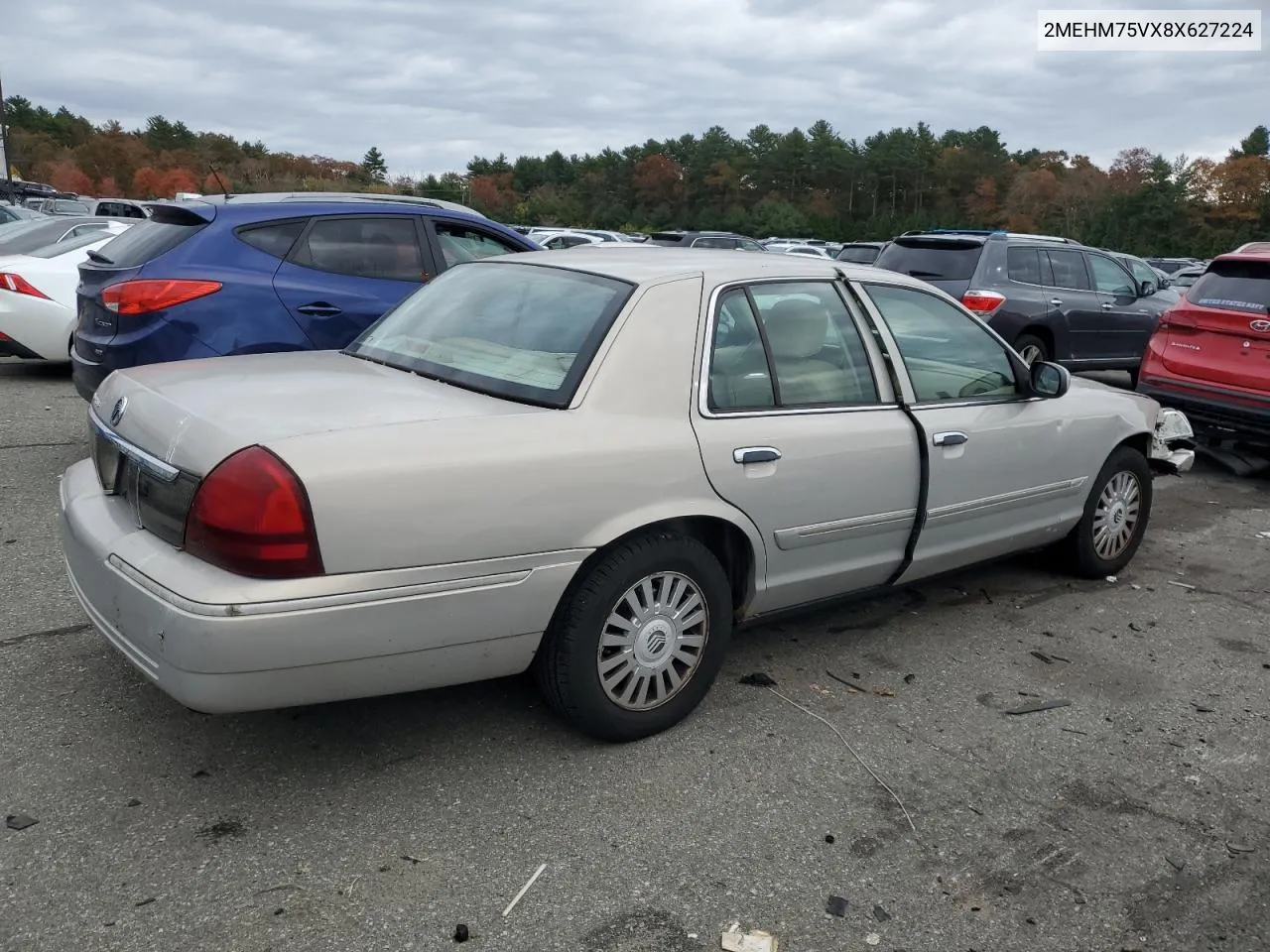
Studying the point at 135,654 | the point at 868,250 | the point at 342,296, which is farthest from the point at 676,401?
the point at 868,250

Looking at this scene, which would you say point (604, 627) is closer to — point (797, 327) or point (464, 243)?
point (797, 327)

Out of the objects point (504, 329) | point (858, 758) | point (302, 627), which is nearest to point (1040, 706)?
point (858, 758)

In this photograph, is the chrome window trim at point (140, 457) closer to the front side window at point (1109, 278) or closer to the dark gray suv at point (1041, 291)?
the dark gray suv at point (1041, 291)

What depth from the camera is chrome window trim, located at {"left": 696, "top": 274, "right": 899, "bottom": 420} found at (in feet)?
11.5

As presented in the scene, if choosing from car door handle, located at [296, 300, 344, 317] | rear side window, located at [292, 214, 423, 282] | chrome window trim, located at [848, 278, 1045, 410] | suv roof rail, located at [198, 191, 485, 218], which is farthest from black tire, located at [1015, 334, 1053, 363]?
car door handle, located at [296, 300, 344, 317]

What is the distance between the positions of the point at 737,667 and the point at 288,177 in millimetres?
71168

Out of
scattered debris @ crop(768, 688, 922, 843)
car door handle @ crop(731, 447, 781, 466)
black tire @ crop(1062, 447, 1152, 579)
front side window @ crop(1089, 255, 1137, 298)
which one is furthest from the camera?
front side window @ crop(1089, 255, 1137, 298)

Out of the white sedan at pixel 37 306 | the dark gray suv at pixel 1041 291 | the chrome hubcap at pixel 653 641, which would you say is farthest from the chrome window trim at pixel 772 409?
the white sedan at pixel 37 306

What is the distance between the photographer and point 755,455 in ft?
11.6

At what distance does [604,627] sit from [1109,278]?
10289 millimetres

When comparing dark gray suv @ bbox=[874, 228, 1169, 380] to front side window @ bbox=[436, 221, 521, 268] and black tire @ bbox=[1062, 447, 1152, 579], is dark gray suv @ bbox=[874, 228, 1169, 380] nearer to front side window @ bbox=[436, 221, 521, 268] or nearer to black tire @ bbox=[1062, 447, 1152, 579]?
front side window @ bbox=[436, 221, 521, 268]

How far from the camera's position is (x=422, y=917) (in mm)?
2533

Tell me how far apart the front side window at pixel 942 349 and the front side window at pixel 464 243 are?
3105 mm

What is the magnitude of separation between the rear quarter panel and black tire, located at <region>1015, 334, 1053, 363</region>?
7.98 m
